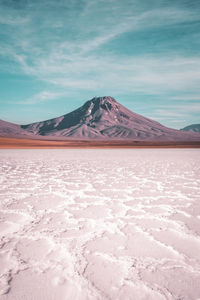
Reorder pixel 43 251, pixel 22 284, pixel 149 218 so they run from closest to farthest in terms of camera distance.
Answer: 1. pixel 22 284
2. pixel 43 251
3. pixel 149 218

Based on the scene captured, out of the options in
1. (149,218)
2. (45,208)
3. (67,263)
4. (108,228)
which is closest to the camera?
(67,263)

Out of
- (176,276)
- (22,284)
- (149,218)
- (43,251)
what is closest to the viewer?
(22,284)

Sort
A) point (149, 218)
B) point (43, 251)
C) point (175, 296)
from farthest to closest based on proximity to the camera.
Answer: point (149, 218) < point (43, 251) < point (175, 296)

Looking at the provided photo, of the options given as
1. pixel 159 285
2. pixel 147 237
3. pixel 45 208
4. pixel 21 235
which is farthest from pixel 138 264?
pixel 45 208

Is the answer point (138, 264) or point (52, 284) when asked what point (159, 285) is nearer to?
point (138, 264)

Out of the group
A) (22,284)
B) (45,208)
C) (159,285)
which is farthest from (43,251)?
(45,208)

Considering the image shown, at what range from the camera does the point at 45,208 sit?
3.79 m

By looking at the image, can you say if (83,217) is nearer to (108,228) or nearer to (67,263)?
(108,228)

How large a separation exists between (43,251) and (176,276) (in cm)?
134

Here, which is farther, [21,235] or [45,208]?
[45,208]

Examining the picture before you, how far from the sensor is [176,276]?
6.37 ft

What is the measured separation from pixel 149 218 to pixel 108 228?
74 centimetres

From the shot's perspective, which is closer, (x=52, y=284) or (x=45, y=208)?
(x=52, y=284)

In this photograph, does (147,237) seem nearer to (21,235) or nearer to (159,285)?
(159,285)
